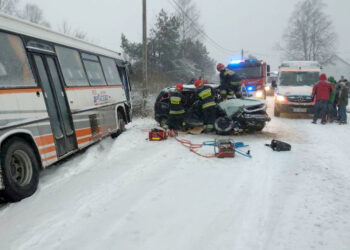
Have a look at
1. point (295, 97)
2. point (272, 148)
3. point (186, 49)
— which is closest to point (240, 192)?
point (272, 148)

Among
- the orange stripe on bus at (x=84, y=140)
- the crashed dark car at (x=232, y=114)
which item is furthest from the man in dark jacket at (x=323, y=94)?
the orange stripe on bus at (x=84, y=140)

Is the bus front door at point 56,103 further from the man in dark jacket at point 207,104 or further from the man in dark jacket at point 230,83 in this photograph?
the man in dark jacket at point 230,83

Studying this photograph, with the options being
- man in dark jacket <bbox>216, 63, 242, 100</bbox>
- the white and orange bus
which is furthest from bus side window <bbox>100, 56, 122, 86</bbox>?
man in dark jacket <bbox>216, 63, 242, 100</bbox>

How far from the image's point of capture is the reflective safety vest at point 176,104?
31.5ft

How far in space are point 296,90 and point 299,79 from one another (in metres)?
1.25

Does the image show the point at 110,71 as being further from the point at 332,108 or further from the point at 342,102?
the point at 332,108

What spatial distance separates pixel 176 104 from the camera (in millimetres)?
9656

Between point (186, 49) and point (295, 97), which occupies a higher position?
point (186, 49)

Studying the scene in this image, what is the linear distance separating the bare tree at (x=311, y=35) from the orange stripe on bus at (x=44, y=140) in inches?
2142

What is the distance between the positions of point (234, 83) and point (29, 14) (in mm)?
51029

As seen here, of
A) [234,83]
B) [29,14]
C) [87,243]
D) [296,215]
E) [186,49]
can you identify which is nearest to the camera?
[87,243]

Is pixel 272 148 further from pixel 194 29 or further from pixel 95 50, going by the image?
pixel 194 29

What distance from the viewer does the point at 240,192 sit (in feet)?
15.6

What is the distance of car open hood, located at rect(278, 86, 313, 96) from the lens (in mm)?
13264
